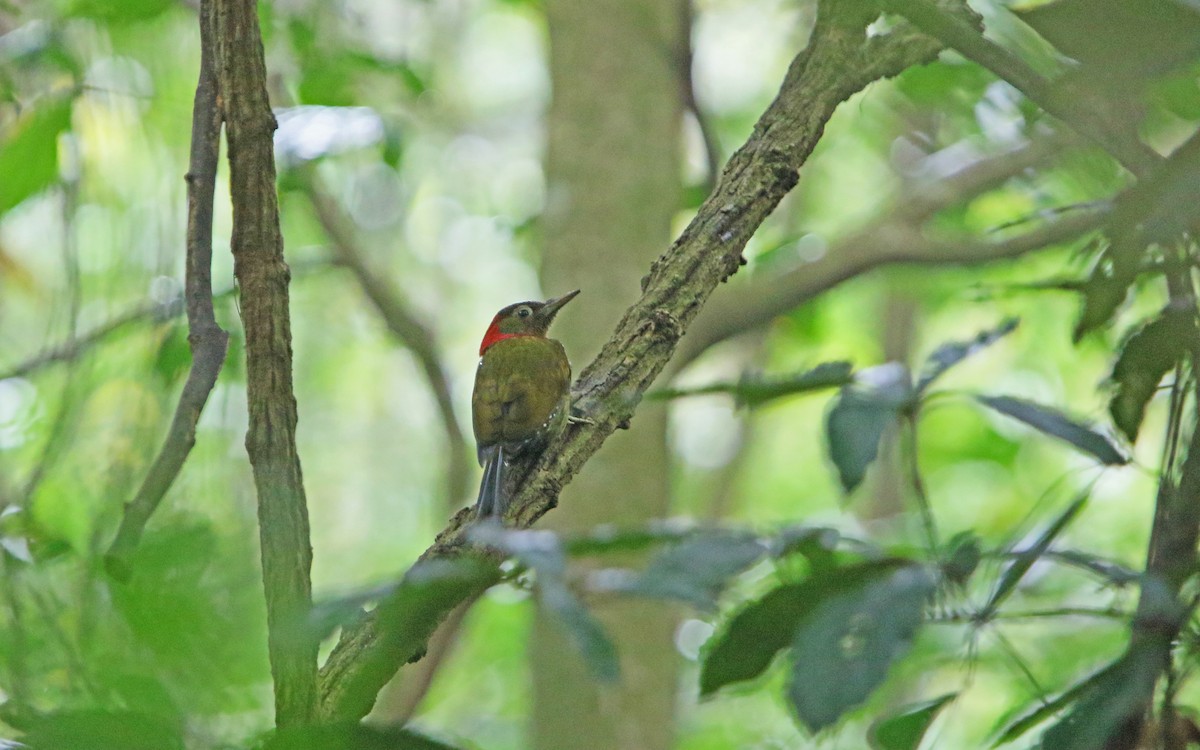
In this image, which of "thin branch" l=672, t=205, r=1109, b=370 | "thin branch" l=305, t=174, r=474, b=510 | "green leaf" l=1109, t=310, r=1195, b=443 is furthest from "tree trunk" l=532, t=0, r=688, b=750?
"green leaf" l=1109, t=310, r=1195, b=443

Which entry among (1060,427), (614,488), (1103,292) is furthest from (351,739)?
(614,488)

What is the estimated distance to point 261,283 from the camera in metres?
1.95

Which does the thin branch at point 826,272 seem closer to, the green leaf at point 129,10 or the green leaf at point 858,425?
the green leaf at point 129,10

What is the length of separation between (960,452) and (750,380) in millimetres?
6414

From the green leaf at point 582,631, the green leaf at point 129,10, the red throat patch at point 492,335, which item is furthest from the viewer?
the red throat patch at point 492,335

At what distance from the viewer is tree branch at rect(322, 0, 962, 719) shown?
2.53m

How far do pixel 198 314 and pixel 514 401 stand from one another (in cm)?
160

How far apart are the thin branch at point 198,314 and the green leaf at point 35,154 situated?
120 cm

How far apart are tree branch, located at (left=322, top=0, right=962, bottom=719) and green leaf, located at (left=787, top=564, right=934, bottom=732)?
1.39 m

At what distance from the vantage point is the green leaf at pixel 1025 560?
1.28m

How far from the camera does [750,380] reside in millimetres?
1956

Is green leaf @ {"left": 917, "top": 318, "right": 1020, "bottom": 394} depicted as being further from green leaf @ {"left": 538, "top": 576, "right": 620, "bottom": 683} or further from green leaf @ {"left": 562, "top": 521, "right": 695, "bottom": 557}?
green leaf @ {"left": 538, "top": 576, "right": 620, "bottom": 683}

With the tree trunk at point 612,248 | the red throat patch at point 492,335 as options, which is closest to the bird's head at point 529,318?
the red throat patch at point 492,335

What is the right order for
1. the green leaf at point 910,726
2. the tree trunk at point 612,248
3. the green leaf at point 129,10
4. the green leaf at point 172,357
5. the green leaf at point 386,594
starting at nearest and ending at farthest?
the green leaf at point 386,594 < the green leaf at point 910,726 < the green leaf at point 172,357 < the green leaf at point 129,10 < the tree trunk at point 612,248
